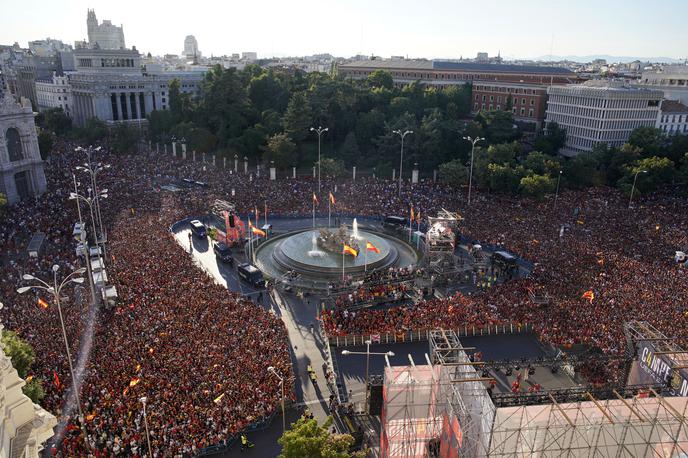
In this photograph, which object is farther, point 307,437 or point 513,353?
point 513,353

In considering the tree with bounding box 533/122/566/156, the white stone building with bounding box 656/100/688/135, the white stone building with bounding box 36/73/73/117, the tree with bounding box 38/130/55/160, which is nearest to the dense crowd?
the tree with bounding box 38/130/55/160

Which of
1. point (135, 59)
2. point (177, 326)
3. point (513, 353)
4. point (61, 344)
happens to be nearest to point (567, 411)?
point (513, 353)

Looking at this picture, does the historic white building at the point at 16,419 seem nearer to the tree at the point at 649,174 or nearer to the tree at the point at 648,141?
the tree at the point at 649,174

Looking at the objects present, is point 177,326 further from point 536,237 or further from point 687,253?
point 687,253

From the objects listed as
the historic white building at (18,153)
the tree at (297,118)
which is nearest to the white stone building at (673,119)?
the tree at (297,118)

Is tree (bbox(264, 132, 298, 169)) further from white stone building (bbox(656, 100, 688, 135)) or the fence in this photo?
white stone building (bbox(656, 100, 688, 135))
